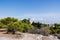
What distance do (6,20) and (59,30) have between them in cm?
1833

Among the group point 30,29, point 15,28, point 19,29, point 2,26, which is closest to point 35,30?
point 30,29

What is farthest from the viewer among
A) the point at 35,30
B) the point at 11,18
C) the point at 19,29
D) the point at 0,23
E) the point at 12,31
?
the point at 11,18

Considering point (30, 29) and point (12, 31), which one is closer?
point (12, 31)

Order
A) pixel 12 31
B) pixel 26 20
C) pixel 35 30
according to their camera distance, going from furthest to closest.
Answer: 1. pixel 26 20
2. pixel 35 30
3. pixel 12 31

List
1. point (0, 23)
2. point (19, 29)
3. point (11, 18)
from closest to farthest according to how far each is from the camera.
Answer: point (19, 29) → point (0, 23) → point (11, 18)

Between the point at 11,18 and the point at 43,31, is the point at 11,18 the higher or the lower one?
the higher one

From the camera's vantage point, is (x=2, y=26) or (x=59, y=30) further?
(x=59, y=30)

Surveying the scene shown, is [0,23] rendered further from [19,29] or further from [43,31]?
[43,31]

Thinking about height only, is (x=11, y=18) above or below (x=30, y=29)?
above

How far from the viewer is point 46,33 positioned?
44594 mm

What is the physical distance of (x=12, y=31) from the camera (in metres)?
38.0

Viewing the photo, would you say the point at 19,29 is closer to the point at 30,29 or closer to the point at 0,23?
the point at 30,29

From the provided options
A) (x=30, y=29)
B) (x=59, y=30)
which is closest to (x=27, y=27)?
(x=30, y=29)

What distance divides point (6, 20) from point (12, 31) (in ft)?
54.0
